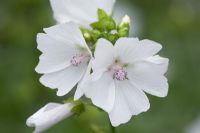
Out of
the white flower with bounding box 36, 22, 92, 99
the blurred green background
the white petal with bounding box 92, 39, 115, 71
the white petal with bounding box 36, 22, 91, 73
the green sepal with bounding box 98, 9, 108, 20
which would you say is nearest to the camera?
the white petal with bounding box 92, 39, 115, 71

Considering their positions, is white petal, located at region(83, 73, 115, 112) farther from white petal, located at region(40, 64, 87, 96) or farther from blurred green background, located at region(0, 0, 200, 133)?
blurred green background, located at region(0, 0, 200, 133)

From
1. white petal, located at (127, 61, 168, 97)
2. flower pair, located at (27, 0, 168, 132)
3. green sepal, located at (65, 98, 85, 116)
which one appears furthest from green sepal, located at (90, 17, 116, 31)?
green sepal, located at (65, 98, 85, 116)

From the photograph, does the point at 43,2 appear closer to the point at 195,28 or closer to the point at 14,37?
the point at 14,37

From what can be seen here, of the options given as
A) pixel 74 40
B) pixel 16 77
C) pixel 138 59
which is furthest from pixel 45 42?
pixel 16 77

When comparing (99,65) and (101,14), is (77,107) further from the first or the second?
(101,14)

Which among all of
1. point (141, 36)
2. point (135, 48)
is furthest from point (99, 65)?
point (141, 36)

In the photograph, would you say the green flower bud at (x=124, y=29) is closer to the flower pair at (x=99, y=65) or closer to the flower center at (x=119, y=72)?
the flower pair at (x=99, y=65)
